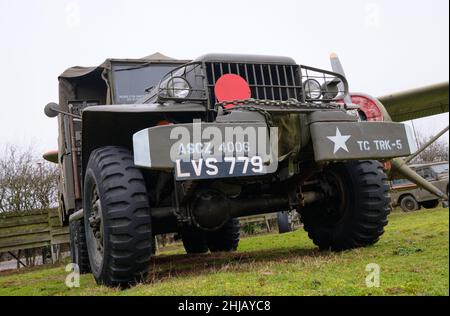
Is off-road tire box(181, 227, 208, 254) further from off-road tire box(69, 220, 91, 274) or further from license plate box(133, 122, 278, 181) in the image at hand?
license plate box(133, 122, 278, 181)

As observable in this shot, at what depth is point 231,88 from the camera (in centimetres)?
434

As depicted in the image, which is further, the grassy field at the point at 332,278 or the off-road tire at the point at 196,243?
the off-road tire at the point at 196,243

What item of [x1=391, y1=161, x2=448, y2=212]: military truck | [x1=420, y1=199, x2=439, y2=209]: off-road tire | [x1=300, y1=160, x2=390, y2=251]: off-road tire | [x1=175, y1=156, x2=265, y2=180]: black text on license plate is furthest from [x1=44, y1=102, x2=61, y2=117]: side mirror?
[x1=420, y1=199, x2=439, y2=209]: off-road tire

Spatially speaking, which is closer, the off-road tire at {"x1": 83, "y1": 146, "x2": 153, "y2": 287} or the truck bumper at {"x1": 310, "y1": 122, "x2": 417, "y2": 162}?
the off-road tire at {"x1": 83, "y1": 146, "x2": 153, "y2": 287}

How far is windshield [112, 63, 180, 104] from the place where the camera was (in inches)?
226

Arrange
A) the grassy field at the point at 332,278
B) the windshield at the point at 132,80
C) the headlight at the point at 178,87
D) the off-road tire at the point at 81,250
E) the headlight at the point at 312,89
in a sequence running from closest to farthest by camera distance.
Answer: the grassy field at the point at 332,278 → the headlight at the point at 178,87 → the headlight at the point at 312,89 → the windshield at the point at 132,80 → the off-road tire at the point at 81,250

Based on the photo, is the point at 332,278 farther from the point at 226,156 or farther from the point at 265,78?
the point at 265,78

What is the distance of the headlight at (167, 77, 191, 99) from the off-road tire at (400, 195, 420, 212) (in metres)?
14.8

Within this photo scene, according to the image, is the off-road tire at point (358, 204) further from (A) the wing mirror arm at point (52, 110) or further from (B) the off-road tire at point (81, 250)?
(B) the off-road tire at point (81, 250)

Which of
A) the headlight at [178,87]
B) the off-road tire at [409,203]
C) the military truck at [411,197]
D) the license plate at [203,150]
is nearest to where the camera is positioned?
the license plate at [203,150]

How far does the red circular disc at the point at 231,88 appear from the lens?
14.0 ft

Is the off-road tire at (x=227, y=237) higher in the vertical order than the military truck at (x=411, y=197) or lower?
lower

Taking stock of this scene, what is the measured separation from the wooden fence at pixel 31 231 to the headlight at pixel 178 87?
9.80m

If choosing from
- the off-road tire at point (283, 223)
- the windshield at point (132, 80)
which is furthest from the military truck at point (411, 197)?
the windshield at point (132, 80)
